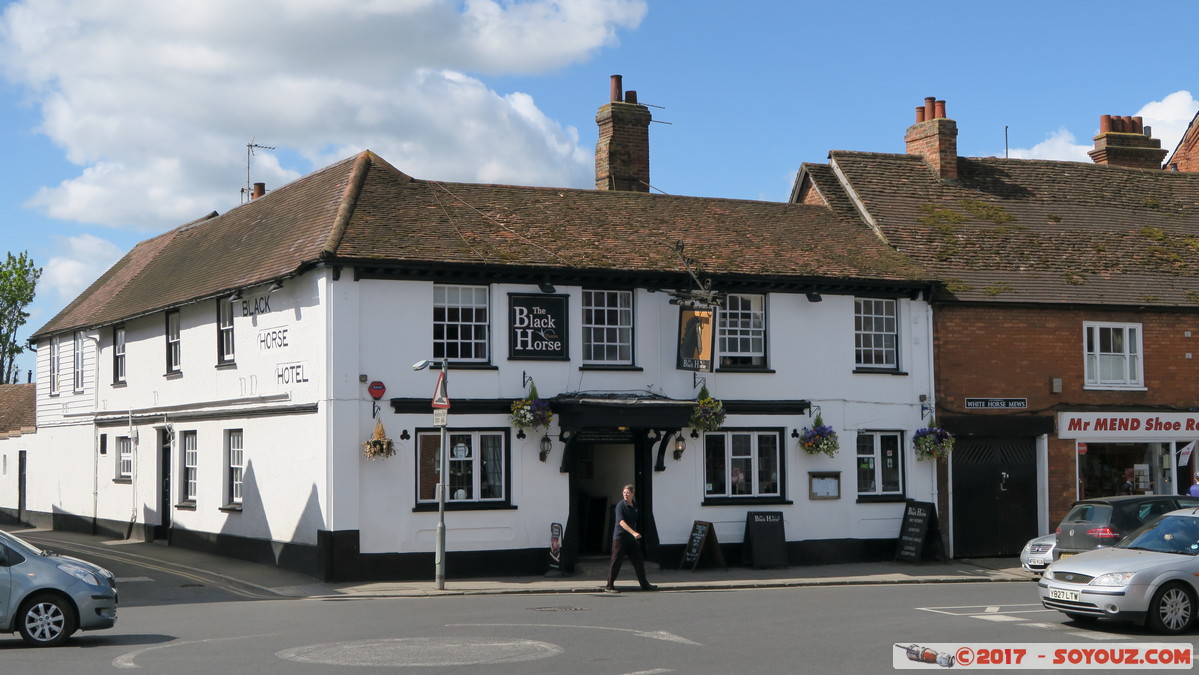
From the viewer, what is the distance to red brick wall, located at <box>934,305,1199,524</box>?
1038 inches

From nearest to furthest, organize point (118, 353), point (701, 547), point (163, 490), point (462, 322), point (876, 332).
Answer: point (462, 322)
point (701, 547)
point (876, 332)
point (163, 490)
point (118, 353)

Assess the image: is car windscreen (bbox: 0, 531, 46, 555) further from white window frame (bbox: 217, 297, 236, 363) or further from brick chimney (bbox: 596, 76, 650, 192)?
brick chimney (bbox: 596, 76, 650, 192)

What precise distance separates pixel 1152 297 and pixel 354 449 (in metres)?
17.0

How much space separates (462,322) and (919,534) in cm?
968

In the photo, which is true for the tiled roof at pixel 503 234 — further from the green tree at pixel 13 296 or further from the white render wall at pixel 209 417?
the green tree at pixel 13 296

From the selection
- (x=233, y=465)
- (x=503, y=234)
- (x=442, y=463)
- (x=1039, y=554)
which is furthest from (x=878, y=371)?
(x=233, y=465)

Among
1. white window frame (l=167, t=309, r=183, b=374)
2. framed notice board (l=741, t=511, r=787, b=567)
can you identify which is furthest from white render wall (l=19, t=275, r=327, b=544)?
framed notice board (l=741, t=511, r=787, b=567)

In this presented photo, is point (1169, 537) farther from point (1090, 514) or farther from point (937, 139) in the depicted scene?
point (937, 139)

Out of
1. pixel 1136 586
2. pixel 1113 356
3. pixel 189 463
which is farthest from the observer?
pixel 189 463

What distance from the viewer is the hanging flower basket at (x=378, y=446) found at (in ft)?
72.1

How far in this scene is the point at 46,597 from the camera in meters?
14.4

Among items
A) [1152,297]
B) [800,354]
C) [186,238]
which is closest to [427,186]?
[800,354]

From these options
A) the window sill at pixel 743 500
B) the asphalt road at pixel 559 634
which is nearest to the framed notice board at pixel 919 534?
the window sill at pixel 743 500

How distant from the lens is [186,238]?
33.7 meters
